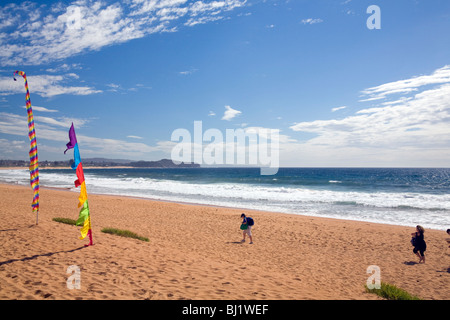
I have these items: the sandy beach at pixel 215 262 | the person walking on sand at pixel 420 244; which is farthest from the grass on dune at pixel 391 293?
the person walking on sand at pixel 420 244

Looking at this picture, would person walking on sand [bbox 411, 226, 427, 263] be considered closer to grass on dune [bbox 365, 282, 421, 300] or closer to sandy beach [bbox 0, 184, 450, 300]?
sandy beach [bbox 0, 184, 450, 300]

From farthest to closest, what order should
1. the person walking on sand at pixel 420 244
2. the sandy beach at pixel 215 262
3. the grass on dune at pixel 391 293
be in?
the person walking on sand at pixel 420 244 < the grass on dune at pixel 391 293 < the sandy beach at pixel 215 262

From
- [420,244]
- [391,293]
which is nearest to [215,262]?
[391,293]

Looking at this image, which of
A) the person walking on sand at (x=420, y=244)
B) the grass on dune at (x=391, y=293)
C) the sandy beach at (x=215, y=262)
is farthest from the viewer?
the person walking on sand at (x=420, y=244)

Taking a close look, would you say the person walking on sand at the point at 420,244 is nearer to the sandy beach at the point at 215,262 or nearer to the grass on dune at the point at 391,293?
the sandy beach at the point at 215,262

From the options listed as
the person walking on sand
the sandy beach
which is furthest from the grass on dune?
the person walking on sand

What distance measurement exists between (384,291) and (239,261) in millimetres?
4207

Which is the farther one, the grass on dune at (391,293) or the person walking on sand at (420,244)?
the person walking on sand at (420,244)

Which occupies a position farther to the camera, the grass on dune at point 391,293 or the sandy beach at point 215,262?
the grass on dune at point 391,293

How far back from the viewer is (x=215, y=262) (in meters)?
7.87

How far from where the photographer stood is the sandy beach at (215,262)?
538cm
